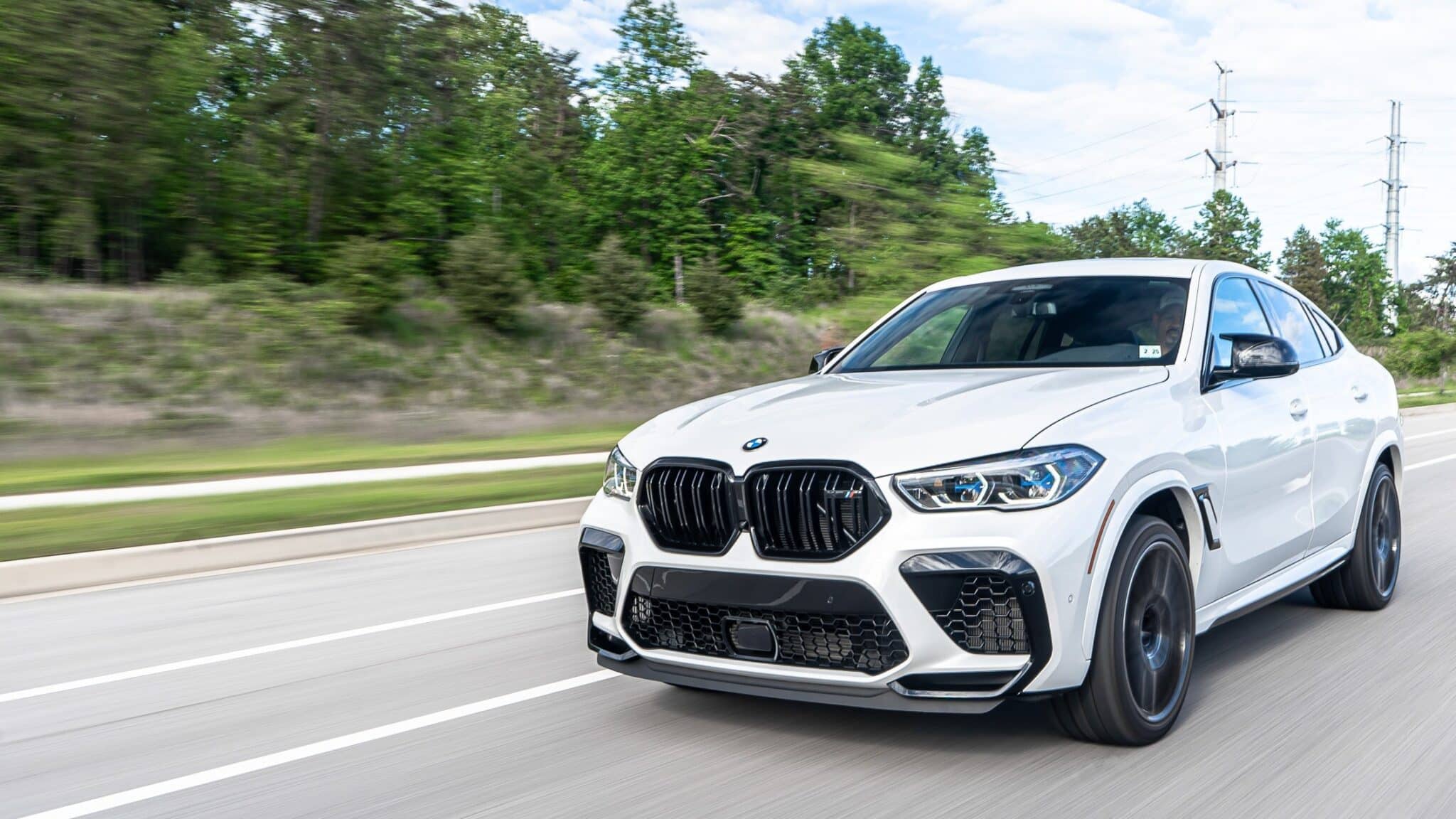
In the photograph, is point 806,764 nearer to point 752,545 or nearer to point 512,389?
point 752,545

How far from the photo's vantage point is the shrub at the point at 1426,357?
2501 inches

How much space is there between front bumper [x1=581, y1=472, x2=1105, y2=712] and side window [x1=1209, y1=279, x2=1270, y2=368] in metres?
1.48

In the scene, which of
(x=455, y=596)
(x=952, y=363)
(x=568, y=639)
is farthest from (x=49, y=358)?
(x=952, y=363)

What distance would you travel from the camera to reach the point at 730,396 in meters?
4.99

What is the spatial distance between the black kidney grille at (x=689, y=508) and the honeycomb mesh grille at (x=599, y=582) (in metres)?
0.29

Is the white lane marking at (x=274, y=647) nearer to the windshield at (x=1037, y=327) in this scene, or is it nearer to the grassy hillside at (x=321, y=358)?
the windshield at (x=1037, y=327)

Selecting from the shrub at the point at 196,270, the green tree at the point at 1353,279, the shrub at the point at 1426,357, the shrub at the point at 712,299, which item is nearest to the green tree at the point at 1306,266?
the green tree at the point at 1353,279

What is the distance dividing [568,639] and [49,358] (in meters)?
21.2

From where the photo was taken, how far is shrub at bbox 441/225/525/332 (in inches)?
1423

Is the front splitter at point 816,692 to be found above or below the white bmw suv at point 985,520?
below

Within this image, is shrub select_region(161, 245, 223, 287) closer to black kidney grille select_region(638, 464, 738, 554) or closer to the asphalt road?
the asphalt road

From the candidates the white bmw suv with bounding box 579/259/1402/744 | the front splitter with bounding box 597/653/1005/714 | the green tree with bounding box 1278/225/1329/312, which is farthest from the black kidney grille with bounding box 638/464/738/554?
the green tree with bounding box 1278/225/1329/312

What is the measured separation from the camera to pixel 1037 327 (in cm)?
533

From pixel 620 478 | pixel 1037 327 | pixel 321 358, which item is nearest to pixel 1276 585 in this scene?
pixel 1037 327
